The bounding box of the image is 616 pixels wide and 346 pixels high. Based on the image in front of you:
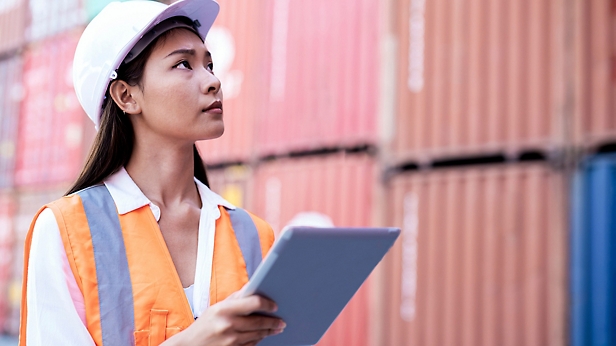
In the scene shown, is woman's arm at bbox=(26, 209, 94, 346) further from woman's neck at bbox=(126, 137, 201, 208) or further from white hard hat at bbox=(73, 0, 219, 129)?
white hard hat at bbox=(73, 0, 219, 129)

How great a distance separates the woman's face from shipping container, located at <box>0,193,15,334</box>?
1060 cm

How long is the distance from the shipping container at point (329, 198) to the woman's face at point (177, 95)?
207 inches

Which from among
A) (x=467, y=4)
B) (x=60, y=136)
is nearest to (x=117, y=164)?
(x=467, y=4)

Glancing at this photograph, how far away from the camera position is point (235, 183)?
27.8ft

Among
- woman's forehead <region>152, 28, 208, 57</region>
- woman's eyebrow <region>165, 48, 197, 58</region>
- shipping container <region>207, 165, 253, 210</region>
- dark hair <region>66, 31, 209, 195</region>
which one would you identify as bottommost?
dark hair <region>66, 31, 209, 195</region>

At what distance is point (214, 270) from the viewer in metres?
1.69

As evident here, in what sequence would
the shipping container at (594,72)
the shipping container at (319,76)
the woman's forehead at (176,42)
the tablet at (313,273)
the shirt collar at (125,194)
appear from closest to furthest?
the tablet at (313,273), the shirt collar at (125,194), the woman's forehead at (176,42), the shipping container at (594,72), the shipping container at (319,76)

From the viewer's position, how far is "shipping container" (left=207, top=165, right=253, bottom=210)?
831 centimetres

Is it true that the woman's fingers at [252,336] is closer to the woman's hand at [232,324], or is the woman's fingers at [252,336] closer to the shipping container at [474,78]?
the woman's hand at [232,324]

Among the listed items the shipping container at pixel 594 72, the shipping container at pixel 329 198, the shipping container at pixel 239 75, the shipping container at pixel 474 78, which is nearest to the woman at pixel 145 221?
the shipping container at pixel 594 72

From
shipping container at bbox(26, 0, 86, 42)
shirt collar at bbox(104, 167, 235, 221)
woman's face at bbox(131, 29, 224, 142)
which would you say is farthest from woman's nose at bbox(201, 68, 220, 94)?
shipping container at bbox(26, 0, 86, 42)

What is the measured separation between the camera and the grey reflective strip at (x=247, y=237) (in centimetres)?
181

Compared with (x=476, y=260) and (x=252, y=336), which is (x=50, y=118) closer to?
(x=476, y=260)

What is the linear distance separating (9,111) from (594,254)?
10575 mm
